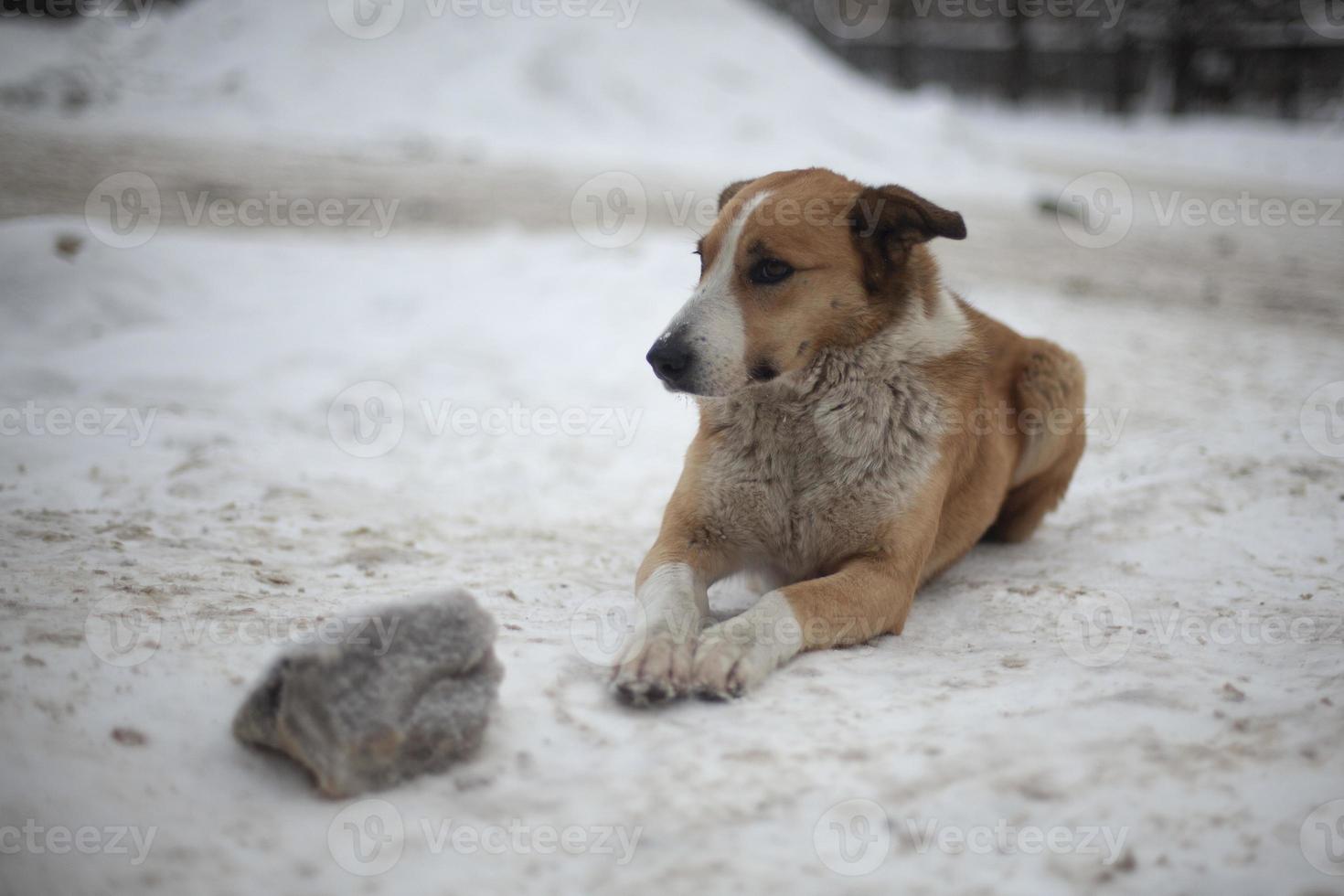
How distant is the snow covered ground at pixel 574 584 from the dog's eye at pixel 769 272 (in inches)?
51.2

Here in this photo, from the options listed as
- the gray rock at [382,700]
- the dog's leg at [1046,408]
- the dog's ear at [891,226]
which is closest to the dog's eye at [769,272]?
the dog's ear at [891,226]

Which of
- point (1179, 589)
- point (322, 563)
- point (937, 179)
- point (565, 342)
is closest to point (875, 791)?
point (1179, 589)

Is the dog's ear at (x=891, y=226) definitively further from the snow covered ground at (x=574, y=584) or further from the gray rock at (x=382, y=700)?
the gray rock at (x=382, y=700)

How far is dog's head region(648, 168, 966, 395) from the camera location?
127 inches

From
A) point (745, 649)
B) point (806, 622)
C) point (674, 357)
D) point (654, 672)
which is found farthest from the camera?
point (674, 357)

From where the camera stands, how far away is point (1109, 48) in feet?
92.8

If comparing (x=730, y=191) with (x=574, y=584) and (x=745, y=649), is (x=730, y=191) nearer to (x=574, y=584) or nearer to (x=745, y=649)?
(x=574, y=584)

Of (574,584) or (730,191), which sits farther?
(730,191)

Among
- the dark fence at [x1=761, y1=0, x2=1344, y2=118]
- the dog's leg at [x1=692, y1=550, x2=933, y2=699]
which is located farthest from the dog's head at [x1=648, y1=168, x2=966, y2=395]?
the dark fence at [x1=761, y1=0, x2=1344, y2=118]

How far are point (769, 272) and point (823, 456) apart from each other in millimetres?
684

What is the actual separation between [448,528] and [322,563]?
31.6 inches

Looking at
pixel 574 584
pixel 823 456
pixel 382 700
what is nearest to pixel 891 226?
pixel 823 456

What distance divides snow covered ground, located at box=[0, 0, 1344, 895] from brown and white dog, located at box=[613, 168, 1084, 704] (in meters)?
0.40

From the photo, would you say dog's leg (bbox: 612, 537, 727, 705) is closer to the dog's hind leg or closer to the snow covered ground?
the snow covered ground
